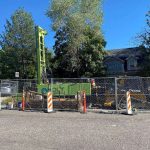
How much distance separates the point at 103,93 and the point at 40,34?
6.27m

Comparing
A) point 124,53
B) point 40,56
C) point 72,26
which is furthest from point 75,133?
point 124,53

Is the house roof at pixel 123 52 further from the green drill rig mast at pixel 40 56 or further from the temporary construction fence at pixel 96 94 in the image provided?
the temporary construction fence at pixel 96 94

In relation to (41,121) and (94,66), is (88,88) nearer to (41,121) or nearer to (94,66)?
(41,121)

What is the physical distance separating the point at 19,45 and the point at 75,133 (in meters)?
51.7

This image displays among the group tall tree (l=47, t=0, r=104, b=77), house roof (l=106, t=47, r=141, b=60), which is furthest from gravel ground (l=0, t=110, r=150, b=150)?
house roof (l=106, t=47, r=141, b=60)

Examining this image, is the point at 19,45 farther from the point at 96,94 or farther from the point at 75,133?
the point at 75,133

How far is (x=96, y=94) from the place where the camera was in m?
25.0

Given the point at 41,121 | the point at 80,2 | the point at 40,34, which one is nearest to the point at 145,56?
the point at 80,2

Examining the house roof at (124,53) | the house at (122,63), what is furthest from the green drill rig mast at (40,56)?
the house roof at (124,53)

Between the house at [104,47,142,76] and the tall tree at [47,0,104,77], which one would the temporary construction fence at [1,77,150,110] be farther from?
the house at [104,47,142,76]

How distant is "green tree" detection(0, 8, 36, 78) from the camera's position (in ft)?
208

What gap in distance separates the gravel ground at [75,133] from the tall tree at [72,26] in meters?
36.1

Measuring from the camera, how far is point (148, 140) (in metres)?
12.5

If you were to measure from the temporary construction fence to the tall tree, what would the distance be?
28.5 m
